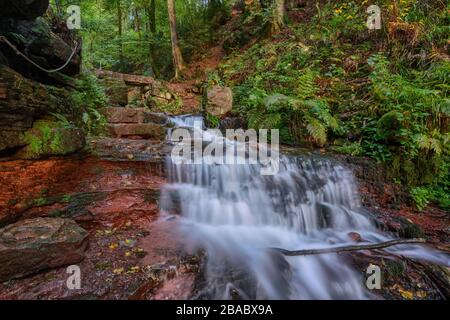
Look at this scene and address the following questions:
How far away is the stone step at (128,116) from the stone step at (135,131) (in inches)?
24.5

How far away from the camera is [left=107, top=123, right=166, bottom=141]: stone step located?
223 inches

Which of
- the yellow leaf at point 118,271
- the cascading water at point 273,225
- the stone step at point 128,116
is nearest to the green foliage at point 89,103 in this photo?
the stone step at point 128,116

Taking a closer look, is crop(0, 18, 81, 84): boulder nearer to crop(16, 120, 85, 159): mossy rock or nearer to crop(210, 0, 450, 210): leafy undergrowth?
crop(16, 120, 85, 159): mossy rock

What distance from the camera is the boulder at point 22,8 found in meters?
3.60

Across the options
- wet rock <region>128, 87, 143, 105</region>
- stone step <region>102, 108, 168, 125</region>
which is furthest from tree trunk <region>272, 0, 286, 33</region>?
stone step <region>102, 108, 168, 125</region>

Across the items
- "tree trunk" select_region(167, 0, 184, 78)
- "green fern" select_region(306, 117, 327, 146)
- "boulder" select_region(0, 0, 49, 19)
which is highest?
"tree trunk" select_region(167, 0, 184, 78)

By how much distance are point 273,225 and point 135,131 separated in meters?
3.45

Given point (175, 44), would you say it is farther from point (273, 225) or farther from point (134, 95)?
point (273, 225)

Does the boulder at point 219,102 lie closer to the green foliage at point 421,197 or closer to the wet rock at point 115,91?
the wet rock at point 115,91

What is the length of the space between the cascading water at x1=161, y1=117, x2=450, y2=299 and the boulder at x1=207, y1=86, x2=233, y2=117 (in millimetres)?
2948

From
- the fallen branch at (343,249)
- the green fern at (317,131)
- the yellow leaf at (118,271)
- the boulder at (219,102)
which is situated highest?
the boulder at (219,102)

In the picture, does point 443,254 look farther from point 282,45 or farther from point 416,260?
point 282,45

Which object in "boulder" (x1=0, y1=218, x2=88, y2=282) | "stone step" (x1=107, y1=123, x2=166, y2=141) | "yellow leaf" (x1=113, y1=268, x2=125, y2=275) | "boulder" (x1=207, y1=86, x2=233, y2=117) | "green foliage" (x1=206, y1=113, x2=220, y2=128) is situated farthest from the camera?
"boulder" (x1=207, y1=86, x2=233, y2=117)

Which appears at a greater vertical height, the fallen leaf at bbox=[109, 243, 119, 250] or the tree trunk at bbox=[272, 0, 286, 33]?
the tree trunk at bbox=[272, 0, 286, 33]
